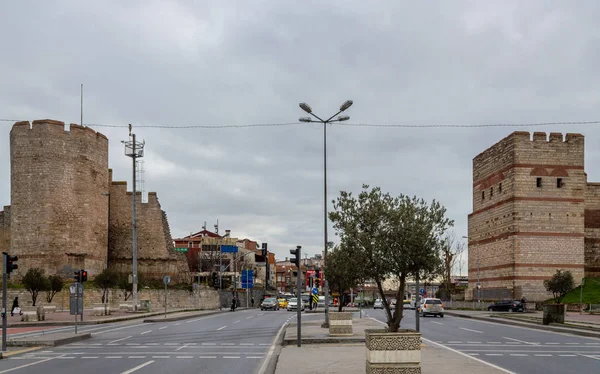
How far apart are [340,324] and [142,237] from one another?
4874 centimetres

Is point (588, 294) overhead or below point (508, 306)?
overhead

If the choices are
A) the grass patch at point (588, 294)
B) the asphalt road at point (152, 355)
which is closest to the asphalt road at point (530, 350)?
the asphalt road at point (152, 355)

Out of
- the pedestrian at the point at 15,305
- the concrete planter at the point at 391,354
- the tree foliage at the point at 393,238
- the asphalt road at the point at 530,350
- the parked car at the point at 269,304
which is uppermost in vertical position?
the tree foliage at the point at 393,238

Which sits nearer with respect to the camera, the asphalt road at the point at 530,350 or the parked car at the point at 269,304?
the asphalt road at the point at 530,350

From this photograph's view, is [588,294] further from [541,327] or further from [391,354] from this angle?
[391,354]

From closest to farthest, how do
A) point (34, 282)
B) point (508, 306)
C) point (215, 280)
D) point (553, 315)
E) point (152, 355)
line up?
1. point (152, 355)
2. point (553, 315)
3. point (34, 282)
4. point (508, 306)
5. point (215, 280)

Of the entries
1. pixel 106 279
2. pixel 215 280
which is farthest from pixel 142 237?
pixel 106 279

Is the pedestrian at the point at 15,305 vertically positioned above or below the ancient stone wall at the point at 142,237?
below

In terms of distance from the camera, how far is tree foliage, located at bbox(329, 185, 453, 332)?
13.7 meters

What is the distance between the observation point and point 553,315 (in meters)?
31.7

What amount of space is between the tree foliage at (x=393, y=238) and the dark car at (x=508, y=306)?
3835 cm

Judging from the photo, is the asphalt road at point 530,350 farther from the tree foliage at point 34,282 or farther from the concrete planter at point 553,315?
the tree foliage at point 34,282

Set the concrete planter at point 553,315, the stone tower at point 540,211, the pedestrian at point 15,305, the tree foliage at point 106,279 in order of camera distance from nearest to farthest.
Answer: the concrete planter at point 553,315
the pedestrian at point 15,305
the tree foliage at point 106,279
the stone tower at point 540,211

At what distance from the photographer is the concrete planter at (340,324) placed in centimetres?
2217
